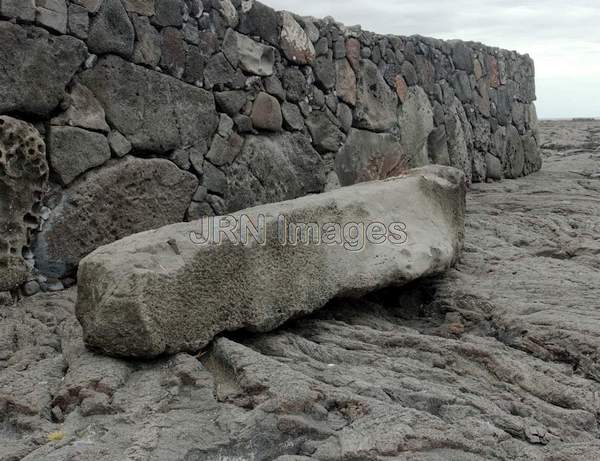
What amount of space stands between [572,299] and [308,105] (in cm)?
259

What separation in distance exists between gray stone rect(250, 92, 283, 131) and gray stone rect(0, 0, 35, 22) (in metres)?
1.65

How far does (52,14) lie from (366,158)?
2.88 metres

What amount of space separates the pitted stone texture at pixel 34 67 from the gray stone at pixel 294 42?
1.68 meters

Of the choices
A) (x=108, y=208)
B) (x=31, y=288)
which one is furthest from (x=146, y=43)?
(x=31, y=288)

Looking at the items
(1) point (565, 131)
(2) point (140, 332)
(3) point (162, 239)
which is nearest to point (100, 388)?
(2) point (140, 332)

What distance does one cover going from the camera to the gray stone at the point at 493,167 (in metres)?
7.66

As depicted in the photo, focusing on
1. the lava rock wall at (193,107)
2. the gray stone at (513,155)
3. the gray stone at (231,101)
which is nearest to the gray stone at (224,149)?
the lava rock wall at (193,107)

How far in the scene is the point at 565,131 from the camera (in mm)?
11906

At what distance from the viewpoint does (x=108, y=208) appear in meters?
3.77

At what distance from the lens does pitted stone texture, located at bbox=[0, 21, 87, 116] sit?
3.29 m

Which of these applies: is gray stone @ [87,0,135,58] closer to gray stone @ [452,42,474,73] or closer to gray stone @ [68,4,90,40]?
gray stone @ [68,4,90,40]

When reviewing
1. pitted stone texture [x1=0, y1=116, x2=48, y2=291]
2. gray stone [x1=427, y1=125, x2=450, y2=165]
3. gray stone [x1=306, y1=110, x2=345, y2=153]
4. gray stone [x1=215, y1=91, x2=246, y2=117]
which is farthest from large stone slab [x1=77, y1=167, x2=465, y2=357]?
gray stone [x1=427, y1=125, x2=450, y2=165]

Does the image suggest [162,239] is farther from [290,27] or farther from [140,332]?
[290,27]

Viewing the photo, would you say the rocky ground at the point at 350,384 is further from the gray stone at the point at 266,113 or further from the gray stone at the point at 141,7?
the gray stone at the point at 266,113
